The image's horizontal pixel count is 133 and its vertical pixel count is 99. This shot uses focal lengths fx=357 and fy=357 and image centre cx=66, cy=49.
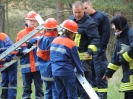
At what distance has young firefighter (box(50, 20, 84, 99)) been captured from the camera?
603 centimetres

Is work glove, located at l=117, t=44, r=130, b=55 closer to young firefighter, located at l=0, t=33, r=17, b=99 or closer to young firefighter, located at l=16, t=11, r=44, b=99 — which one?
young firefighter, located at l=16, t=11, r=44, b=99

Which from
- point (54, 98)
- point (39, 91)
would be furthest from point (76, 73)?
point (39, 91)

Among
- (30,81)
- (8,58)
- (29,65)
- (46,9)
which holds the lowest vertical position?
(30,81)

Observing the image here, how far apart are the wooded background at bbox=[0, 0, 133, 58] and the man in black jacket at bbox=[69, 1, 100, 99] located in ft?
19.5

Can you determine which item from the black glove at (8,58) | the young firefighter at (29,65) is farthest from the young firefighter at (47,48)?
the black glove at (8,58)

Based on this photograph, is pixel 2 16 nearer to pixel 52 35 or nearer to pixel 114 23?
pixel 52 35

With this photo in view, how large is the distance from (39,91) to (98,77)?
132 cm

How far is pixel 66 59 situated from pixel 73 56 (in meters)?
0.13

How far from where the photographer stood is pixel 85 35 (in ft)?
23.1

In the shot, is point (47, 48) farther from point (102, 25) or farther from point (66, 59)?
point (102, 25)

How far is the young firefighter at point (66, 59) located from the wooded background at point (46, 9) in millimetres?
6803

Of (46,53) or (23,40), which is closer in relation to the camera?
(46,53)

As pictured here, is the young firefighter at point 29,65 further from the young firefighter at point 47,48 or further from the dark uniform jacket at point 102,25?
the dark uniform jacket at point 102,25

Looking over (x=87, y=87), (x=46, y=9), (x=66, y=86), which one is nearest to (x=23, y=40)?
(x=66, y=86)
